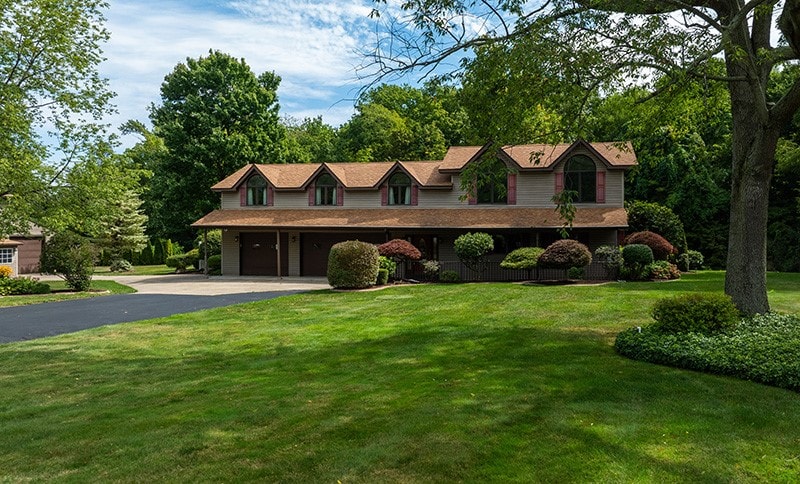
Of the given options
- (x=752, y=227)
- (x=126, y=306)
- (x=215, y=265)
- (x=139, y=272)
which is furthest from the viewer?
(x=139, y=272)

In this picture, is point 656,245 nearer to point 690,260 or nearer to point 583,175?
point 583,175

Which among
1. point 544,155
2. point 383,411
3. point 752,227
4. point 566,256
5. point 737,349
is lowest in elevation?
point 383,411

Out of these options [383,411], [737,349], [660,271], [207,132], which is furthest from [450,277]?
[207,132]

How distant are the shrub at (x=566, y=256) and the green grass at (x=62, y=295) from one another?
17.0 meters

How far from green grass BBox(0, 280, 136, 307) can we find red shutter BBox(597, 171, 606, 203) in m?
21.6

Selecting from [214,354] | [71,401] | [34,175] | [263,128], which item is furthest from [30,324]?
[263,128]

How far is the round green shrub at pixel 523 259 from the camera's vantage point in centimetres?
2211

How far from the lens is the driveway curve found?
1288 cm

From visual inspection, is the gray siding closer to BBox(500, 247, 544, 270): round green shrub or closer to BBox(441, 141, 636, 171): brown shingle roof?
BBox(441, 141, 636, 171): brown shingle roof

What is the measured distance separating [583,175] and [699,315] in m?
18.4

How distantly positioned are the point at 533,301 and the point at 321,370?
9.06 metres

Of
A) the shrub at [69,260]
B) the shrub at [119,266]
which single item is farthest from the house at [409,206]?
the shrub at [119,266]

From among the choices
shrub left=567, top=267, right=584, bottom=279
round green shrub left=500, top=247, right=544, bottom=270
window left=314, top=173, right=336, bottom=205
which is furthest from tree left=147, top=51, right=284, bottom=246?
shrub left=567, top=267, right=584, bottom=279

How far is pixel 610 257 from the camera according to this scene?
73.6ft
